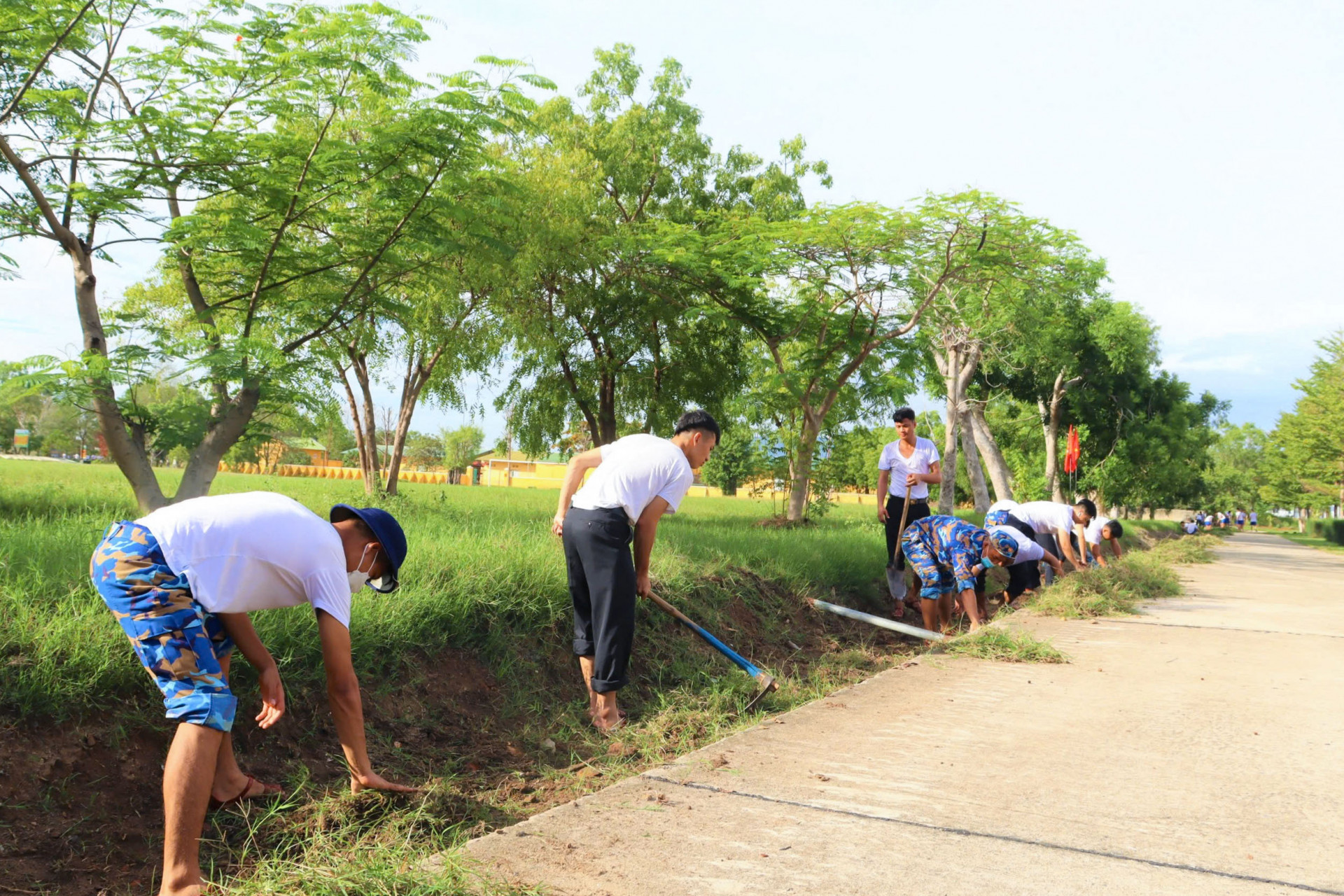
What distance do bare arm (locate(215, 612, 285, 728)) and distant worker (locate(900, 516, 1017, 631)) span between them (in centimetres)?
601

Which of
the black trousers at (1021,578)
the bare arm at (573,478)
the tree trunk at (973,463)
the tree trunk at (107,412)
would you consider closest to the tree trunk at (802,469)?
the black trousers at (1021,578)

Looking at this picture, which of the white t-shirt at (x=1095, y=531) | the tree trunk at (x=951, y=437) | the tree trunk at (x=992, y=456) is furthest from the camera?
the tree trunk at (x=992, y=456)

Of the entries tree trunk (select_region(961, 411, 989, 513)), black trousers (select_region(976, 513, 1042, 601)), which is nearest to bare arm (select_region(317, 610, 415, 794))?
black trousers (select_region(976, 513, 1042, 601))

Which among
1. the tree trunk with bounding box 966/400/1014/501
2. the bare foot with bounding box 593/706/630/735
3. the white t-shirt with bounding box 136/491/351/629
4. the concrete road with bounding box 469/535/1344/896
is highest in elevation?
the tree trunk with bounding box 966/400/1014/501

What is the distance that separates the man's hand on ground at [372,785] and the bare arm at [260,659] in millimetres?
366

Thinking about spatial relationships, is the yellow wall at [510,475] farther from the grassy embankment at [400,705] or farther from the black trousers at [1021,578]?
the grassy embankment at [400,705]

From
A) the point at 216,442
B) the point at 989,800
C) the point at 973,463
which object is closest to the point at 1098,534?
the point at 989,800

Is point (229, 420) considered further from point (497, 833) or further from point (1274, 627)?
point (1274, 627)

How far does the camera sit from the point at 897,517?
31.3 feet

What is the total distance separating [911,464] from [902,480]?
7.0 inches

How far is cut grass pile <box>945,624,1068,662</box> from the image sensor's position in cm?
708

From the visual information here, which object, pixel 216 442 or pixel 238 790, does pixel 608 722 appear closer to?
pixel 238 790

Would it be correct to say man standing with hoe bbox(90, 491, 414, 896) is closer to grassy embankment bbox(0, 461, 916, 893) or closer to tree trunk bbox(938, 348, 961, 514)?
grassy embankment bbox(0, 461, 916, 893)

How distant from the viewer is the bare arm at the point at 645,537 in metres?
4.99
